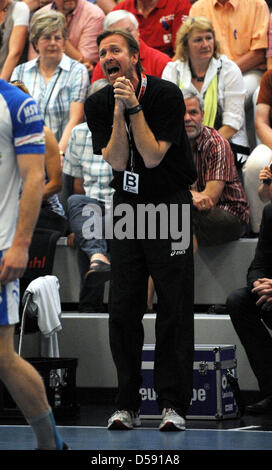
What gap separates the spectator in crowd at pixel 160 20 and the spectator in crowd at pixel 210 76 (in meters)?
0.90

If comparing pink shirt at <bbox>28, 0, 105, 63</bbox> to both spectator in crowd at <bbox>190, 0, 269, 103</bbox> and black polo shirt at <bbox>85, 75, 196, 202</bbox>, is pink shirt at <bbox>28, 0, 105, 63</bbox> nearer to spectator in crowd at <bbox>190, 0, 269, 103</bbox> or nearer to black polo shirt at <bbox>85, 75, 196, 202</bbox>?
spectator in crowd at <bbox>190, 0, 269, 103</bbox>

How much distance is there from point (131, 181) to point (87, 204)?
187 centimetres

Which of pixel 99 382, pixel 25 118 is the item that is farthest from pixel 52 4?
pixel 25 118

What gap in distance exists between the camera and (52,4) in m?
7.89

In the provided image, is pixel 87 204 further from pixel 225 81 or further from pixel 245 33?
pixel 245 33

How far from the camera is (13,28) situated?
26.2ft

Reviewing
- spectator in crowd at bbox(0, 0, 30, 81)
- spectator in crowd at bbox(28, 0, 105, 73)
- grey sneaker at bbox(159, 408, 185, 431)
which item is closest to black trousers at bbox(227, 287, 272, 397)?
grey sneaker at bbox(159, 408, 185, 431)

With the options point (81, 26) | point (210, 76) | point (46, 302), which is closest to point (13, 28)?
point (81, 26)

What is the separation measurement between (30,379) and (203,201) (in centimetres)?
269

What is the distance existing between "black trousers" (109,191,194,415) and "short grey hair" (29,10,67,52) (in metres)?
2.99

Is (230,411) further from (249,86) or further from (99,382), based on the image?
(249,86)

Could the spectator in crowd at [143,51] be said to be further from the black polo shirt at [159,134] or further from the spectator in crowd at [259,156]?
the black polo shirt at [159,134]

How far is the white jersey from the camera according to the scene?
3322 millimetres

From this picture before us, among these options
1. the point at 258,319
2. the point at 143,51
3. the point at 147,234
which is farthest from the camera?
the point at 143,51
